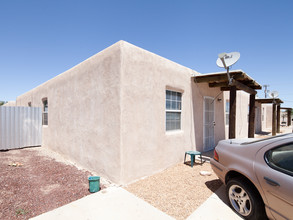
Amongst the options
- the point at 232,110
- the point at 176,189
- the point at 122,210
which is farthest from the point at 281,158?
the point at 232,110

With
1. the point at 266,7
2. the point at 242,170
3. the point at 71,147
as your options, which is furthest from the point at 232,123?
the point at 71,147

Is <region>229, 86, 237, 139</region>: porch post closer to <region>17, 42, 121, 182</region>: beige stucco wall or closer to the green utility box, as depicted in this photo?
<region>17, 42, 121, 182</region>: beige stucco wall

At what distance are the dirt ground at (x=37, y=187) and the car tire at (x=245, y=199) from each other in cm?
305

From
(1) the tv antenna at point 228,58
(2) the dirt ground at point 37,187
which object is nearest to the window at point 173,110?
(1) the tv antenna at point 228,58

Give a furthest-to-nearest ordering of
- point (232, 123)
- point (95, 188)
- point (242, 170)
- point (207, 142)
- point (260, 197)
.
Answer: point (207, 142)
point (232, 123)
point (95, 188)
point (242, 170)
point (260, 197)

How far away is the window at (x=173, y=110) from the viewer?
534 centimetres

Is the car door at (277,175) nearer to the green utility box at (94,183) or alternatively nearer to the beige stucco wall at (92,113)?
the beige stucco wall at (92,113)

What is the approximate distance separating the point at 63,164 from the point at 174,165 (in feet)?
13.4

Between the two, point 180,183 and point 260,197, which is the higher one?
point 260,197

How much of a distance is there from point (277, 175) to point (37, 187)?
5029 mm

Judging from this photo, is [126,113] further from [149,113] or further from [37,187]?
[37,187]

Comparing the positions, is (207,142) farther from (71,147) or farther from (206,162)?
(71,147)

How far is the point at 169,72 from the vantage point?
5.27 m

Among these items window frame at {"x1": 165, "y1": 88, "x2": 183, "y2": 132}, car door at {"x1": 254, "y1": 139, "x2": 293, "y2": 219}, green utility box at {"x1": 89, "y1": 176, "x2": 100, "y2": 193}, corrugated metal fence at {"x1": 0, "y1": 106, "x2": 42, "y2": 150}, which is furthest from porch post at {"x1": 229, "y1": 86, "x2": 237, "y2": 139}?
corrugated metal fence at {"x1": 0, "y1": 106, "x2": 42, "y2": 150}
